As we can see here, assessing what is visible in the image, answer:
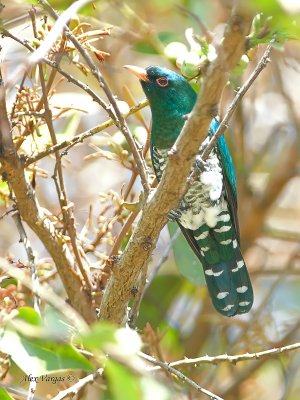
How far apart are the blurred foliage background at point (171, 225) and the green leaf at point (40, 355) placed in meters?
0.81

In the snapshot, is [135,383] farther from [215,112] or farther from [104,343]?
[215,112]

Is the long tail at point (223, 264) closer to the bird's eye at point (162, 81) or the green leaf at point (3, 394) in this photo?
the bird's eye at point (162, 81)

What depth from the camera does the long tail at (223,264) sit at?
3.83 m

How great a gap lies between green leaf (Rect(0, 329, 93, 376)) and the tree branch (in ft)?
1.96

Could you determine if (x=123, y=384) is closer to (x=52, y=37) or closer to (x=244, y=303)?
(x=52, y=37)

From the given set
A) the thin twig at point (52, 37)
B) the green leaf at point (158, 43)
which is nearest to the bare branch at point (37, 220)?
the thin twig at point (52, 37)

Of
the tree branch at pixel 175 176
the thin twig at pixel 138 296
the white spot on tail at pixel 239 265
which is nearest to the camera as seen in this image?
the tree branch at pixel 175 176

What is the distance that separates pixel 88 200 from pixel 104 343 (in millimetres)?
3837

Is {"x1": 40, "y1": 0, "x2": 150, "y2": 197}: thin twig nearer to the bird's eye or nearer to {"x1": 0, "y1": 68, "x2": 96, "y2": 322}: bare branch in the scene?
{"x1": 0, "y1": 68, "x2": 96, "y2": 322}: bare branch

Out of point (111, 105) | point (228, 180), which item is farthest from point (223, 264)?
point (111, 105)

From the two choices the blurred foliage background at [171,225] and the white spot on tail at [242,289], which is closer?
the blurred foliage background at [171,225]

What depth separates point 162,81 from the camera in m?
3.82

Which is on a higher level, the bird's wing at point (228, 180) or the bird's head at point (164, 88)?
the bird's head at point (164, 88)

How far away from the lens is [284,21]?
49.1 inches
